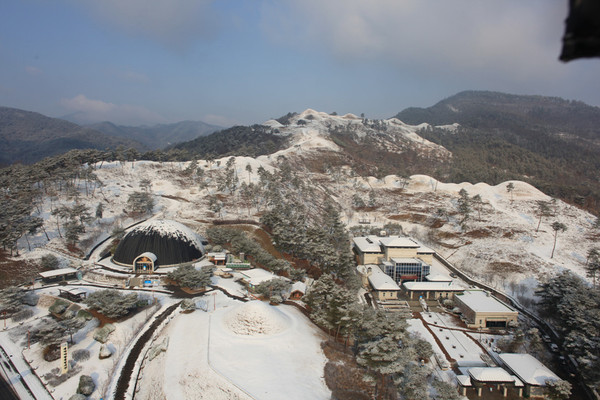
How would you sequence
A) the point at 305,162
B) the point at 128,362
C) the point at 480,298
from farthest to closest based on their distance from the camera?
the point at 305,162, the point at 480,298, the point at 128,362

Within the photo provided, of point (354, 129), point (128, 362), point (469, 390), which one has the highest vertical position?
point (354, 129)

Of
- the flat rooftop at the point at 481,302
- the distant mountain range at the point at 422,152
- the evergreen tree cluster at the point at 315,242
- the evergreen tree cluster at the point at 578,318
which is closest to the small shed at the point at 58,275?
the evergreen tree cluster at the point at 315,242

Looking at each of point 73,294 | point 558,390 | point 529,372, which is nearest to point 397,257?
point 529,372

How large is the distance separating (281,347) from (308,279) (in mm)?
17647

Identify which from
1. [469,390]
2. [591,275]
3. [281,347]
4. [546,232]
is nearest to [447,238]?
[546,232]

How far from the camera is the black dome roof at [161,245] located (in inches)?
1690

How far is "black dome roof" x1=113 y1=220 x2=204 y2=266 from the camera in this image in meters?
42.9

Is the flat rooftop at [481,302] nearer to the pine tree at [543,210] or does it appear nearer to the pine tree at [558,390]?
the pine tree at [558,390]

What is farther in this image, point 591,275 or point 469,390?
point 591,275

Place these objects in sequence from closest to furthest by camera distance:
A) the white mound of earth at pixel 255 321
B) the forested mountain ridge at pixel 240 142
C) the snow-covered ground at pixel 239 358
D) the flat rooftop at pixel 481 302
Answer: the snow-covered ground at pixel 239 358, the white mound of earth at pixel 255 321, the flat rooftop at pixel 481 302, the forested mountain ridge at pixel 240 142

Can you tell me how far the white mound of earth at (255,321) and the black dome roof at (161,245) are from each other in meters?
18.8

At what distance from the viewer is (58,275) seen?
121ft

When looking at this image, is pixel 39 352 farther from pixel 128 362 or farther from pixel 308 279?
pixel 308 279

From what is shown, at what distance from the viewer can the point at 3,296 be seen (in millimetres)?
28562
